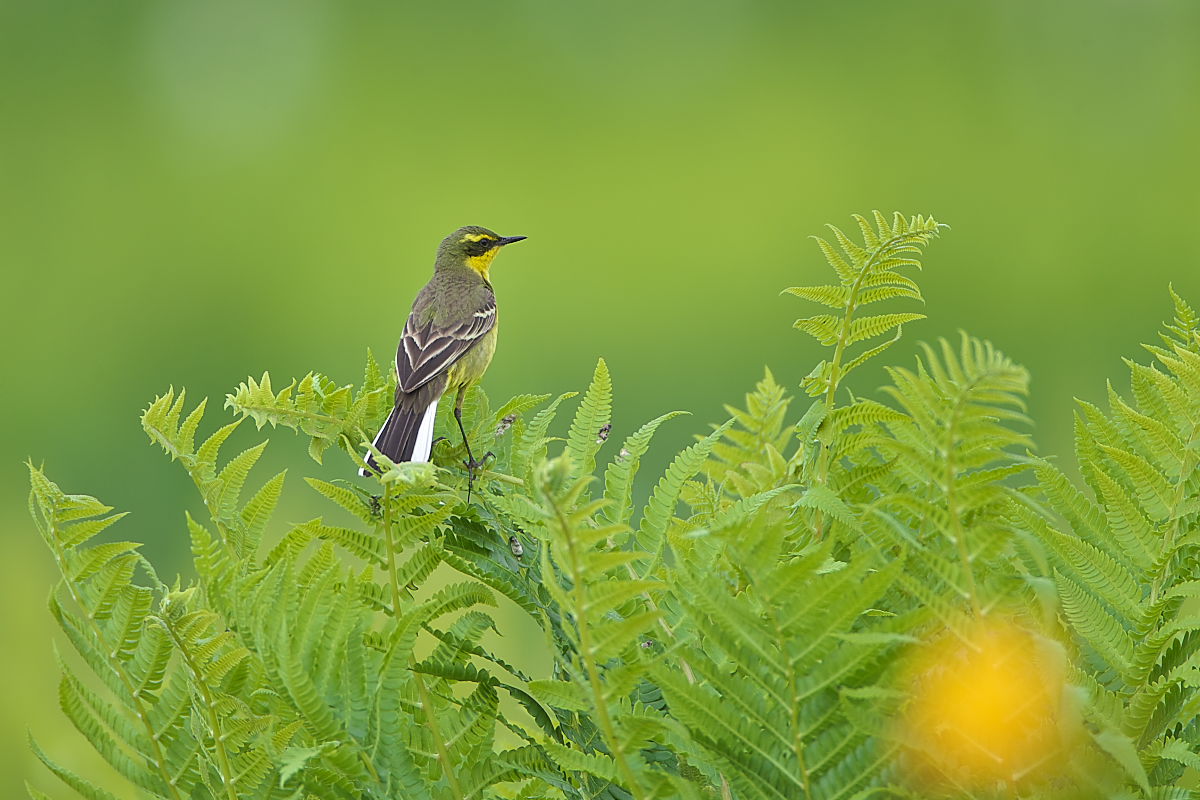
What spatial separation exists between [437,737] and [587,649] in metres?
0.10

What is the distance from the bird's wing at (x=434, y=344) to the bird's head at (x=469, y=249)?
0.92 ft

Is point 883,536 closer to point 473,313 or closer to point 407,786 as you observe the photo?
point 407,786

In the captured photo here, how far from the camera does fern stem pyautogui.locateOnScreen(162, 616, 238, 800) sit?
26cm

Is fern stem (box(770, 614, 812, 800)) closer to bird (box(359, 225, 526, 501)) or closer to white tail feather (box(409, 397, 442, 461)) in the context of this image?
white tail feather (box(409, 397, 442, 461))

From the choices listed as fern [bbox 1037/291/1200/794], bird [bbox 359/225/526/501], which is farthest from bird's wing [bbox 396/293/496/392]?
fern [bbox 1037/291/1200/794]

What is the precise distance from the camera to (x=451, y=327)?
3.92 feet

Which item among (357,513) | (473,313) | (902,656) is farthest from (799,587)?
(473,313)

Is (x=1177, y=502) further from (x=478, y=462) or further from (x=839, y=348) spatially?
(x=478, y=462)

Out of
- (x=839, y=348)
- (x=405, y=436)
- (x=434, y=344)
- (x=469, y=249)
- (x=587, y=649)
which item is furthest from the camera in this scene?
(x=469, y=249)

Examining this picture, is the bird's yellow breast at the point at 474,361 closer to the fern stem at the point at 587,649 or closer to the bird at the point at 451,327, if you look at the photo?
the bird at the point at 451,327

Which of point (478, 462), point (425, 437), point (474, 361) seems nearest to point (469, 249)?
point (474, 361)

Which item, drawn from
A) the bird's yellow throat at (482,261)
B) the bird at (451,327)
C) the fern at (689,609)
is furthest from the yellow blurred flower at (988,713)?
the bird's yellow throat at (482,261)

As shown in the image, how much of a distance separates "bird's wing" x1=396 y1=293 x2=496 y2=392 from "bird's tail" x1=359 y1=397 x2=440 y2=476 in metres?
0.32

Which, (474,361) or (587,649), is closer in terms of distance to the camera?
(587,649)
